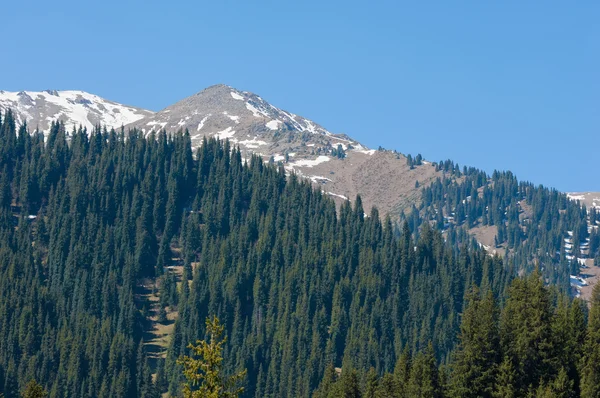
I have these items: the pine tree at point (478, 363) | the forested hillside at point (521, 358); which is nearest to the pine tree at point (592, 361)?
the forested hillside at point (521, 358)

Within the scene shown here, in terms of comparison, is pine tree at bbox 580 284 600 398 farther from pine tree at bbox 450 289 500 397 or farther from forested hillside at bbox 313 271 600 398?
pine tree at bbox 450 289 500 397

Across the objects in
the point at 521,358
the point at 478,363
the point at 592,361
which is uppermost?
the point at 592,361

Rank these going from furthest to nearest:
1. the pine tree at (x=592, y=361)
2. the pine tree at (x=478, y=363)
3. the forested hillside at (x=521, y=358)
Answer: the pine tree at (x=478, y=363) < the forested hillside at (x=521, y=358) < the pine tree at (x=592, y=361)

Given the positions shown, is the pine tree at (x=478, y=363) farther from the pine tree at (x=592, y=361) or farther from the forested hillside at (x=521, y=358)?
the pine tree at (x=592, y=361)

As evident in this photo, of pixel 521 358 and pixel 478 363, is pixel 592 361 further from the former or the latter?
pixel 478 363

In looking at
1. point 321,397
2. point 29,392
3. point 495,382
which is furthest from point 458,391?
point 29,392

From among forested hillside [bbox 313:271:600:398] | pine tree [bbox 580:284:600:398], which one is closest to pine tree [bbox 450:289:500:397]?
forested hillside [bbox 313:271:600:398]

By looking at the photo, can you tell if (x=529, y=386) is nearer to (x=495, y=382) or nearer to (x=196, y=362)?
(x=495, y=382)

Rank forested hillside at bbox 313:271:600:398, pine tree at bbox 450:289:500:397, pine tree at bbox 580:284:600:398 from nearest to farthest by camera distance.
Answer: pine tree at bbox 580:284:600:398
forested hillside at bbox 313:271:600:398
pine tree at bbox 450:289:500:397

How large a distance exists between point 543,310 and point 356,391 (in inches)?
1006

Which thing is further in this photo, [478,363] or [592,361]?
[478,363]

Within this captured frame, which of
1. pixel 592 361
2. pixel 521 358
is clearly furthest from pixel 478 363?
pixel 592 361

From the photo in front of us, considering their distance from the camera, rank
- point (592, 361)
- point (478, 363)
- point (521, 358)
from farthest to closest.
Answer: point (521, 358), point (478, 363), point (592, 361)

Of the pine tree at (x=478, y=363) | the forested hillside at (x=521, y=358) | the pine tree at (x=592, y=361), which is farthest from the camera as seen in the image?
the pine tree at (x=478, y=363)
